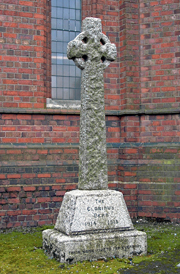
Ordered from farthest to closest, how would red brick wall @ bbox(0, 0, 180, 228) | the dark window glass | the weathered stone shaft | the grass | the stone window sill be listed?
the dark window glass < the stone window sill < red brick wall @ bbox(0, 0, 180, 228) < the weathered stone shaft < the grass

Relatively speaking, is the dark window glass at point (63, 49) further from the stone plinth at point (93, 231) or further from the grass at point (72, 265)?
the stone plinth at point (93, 231)

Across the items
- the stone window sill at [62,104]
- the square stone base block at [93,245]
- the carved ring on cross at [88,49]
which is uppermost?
the carved ring on cross at [88,49]

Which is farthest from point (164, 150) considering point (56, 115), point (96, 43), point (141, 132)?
point (96, 43)

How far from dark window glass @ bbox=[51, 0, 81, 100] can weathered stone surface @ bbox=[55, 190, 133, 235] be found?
13.6 ft

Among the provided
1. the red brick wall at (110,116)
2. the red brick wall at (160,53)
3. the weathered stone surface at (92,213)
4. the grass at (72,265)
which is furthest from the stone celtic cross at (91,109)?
the red brick wall at (160,53)

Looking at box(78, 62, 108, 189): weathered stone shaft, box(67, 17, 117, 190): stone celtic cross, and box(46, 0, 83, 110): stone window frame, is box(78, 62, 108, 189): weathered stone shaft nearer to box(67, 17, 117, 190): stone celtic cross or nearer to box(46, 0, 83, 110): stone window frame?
box(67, 17, 117, 190): stone celtic cross

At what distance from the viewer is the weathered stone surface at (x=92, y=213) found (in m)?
4.93

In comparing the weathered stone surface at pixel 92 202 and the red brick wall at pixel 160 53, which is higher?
the red brick wall at pixel 160 53

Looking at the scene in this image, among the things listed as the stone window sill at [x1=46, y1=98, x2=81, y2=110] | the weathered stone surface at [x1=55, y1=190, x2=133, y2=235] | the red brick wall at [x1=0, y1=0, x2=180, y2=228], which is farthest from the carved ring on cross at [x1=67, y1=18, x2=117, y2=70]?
the stone window sill at [x1=46, y1=98, x2=81, y2=110]

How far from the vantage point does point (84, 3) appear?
8977 mm

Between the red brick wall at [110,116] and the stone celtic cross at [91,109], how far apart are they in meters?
2.90

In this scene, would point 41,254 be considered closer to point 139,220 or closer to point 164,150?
point 139,220

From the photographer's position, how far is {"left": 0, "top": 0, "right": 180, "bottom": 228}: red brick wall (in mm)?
7926

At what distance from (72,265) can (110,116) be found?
459 centimetres
